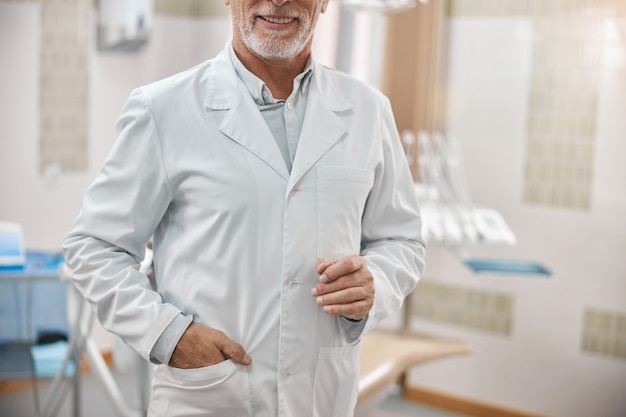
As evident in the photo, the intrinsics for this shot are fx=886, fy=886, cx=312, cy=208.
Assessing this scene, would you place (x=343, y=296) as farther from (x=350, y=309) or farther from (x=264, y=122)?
(x=264, y=122)

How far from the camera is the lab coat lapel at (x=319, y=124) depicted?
1.61 meters

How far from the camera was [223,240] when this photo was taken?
1.57m

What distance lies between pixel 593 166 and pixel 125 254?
9.86ft

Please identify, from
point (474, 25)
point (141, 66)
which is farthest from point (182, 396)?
point (141, 66)

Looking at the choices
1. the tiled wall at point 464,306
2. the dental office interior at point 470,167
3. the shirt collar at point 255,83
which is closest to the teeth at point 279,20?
the shirt collar at point 255,83

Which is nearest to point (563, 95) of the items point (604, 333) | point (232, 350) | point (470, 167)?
point (470, 167)

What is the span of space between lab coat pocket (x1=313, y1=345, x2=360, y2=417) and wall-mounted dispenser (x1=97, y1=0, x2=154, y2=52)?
10.5 ft

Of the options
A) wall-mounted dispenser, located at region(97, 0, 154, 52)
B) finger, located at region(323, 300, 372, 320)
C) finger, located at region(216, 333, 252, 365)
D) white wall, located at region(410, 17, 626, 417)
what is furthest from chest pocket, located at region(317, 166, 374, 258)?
wall-mounted dispenser, located at region(97, 0, 154, 52)

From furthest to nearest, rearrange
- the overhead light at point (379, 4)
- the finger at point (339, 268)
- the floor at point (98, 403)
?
the floor at point (98, 403) → the overhead light at point (379, 4) → the finger at point (339, 268)

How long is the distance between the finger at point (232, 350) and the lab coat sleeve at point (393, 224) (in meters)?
0.30

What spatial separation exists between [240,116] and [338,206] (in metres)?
0.24

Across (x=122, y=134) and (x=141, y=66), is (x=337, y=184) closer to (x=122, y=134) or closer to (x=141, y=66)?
(x=122, y=134)

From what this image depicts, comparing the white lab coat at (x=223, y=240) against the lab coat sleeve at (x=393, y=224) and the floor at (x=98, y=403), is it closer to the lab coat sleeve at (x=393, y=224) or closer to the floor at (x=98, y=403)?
the lab coat sleeve at (x=393, y=224)

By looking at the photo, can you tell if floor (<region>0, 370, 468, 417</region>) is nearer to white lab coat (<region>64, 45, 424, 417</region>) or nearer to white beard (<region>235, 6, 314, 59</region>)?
white lab coat (<region>64, 45, 424, 417</region>)
